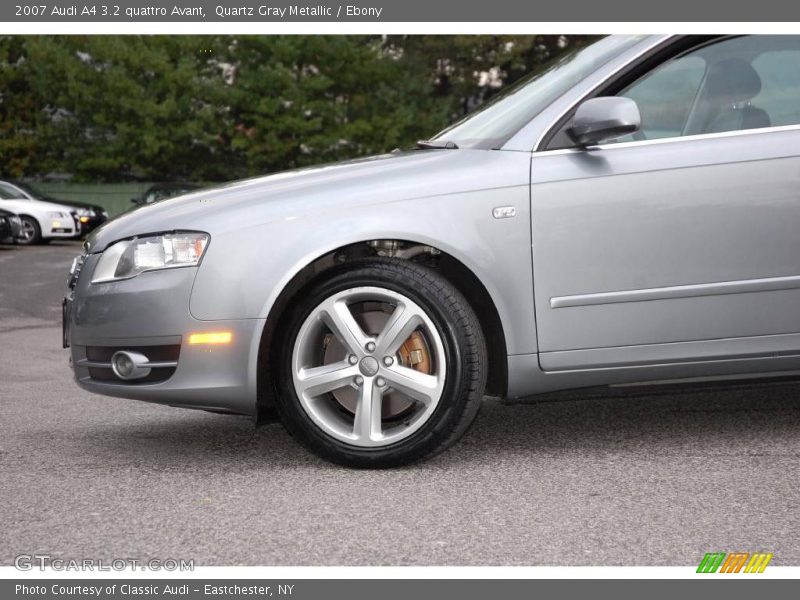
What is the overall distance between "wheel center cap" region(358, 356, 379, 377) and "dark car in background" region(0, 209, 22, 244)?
17.2 meters

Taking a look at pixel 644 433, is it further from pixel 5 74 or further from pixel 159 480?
pixel 5 74

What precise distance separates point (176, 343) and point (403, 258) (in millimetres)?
906

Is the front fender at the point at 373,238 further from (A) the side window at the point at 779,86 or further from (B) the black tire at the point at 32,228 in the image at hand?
(B) the black tire at the point at 32,228

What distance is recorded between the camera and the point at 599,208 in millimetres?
4406

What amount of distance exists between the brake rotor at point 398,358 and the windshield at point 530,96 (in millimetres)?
832

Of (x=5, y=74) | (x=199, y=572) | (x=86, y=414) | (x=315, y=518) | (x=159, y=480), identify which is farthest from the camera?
(x=5, y=74)

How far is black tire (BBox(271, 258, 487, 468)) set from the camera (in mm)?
4379

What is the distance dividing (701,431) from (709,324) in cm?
77

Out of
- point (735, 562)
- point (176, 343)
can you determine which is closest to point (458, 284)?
point (176, 343)

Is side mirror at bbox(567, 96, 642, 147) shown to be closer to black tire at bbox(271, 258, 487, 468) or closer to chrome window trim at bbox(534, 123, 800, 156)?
chrome window trim at bbox(534, 123, 800, 156)

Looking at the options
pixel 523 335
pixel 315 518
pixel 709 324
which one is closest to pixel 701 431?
pixel 709 324

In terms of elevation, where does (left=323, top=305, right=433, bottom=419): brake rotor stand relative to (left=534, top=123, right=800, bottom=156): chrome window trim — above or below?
below

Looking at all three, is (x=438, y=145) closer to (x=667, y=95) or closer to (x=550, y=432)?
(x=667, y=95)

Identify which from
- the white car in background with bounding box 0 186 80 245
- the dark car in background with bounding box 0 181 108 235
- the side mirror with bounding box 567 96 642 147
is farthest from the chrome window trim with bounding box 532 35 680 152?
the dark car in background with bounding box 0 181 108 235
